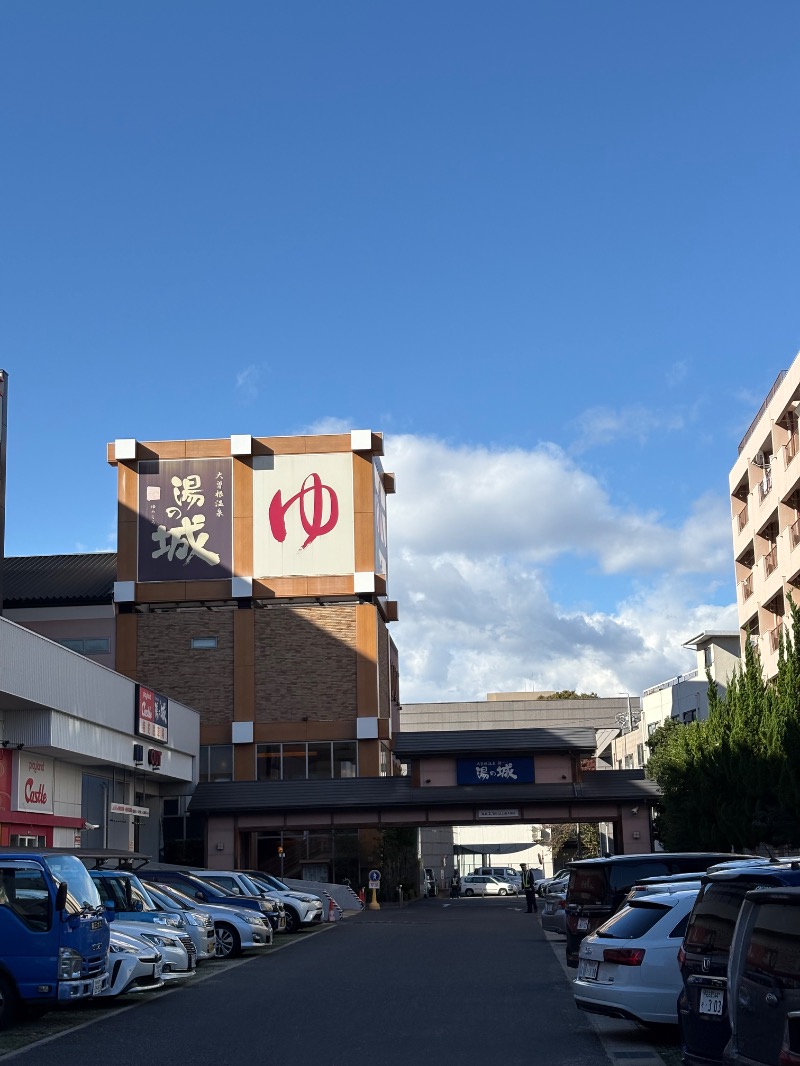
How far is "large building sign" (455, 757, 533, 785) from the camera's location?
52.8 meters

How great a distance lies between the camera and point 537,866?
336 feet

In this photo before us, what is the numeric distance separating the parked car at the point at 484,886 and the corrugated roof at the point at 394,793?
27290 mm

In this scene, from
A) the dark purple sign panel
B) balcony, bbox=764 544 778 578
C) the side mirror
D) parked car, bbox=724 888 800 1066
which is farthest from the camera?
the dark purple sign panel

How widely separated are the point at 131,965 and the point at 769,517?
116ft

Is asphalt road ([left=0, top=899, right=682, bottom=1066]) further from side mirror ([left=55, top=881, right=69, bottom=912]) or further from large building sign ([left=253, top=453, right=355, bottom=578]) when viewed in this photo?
large building sign ([left=253, top=453, right=355, bottom=578])

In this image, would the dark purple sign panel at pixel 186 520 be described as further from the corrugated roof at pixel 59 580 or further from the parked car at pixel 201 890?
the parked car at pixel 201 890

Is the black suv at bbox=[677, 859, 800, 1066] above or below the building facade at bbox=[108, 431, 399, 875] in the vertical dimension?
below

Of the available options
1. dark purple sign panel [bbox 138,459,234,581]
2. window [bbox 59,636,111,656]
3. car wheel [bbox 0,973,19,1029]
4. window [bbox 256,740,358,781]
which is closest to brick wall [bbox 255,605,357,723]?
window [bbox 256,740,358,781]

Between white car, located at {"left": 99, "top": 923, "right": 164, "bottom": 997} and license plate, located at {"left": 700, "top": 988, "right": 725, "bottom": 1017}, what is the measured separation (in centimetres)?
977

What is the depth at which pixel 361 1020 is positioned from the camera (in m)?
16.5

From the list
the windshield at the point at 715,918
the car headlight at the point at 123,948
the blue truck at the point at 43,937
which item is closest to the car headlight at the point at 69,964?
the blue truck at the point at 43,937

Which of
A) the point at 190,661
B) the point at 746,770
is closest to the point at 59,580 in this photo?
the point at 190,661

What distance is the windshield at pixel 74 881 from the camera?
1639 cm

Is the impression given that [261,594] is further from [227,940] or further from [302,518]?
[227,940]
